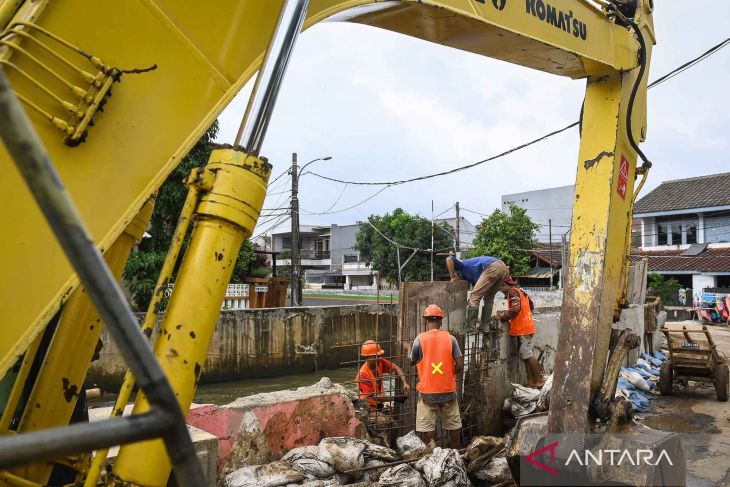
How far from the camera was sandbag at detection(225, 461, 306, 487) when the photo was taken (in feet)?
13.6

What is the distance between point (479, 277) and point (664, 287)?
22.9 meters

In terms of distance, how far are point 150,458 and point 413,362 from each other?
4494 millimetres

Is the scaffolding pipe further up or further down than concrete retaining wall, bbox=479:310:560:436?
further up

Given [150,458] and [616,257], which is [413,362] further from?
[150,458]

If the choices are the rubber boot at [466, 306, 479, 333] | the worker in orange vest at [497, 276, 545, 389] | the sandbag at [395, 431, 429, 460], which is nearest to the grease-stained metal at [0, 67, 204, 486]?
the sandbag at [395, 431, 429, 460]

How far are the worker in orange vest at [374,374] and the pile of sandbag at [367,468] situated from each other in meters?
1.15

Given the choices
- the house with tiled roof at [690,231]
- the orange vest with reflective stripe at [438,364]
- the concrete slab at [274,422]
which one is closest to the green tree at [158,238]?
the orange vest with reflective stripe at [438,364]

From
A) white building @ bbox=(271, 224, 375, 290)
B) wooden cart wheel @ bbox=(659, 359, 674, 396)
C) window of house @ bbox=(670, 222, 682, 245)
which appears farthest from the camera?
white building @ bbox=(271, 224, 375, 290)

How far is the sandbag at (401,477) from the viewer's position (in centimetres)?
443

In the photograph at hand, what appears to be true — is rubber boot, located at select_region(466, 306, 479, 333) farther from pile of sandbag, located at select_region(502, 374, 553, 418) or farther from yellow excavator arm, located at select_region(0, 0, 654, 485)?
yellow excavator arm, located at select_region(0, 0, 654, 485)

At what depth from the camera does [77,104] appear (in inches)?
63.4

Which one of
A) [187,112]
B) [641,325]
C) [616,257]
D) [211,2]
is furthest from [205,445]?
[641,325]

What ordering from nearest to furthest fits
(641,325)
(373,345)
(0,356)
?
1. (0,356)
2. (373,345)
3. (641,325)

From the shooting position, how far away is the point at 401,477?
4473 mm
